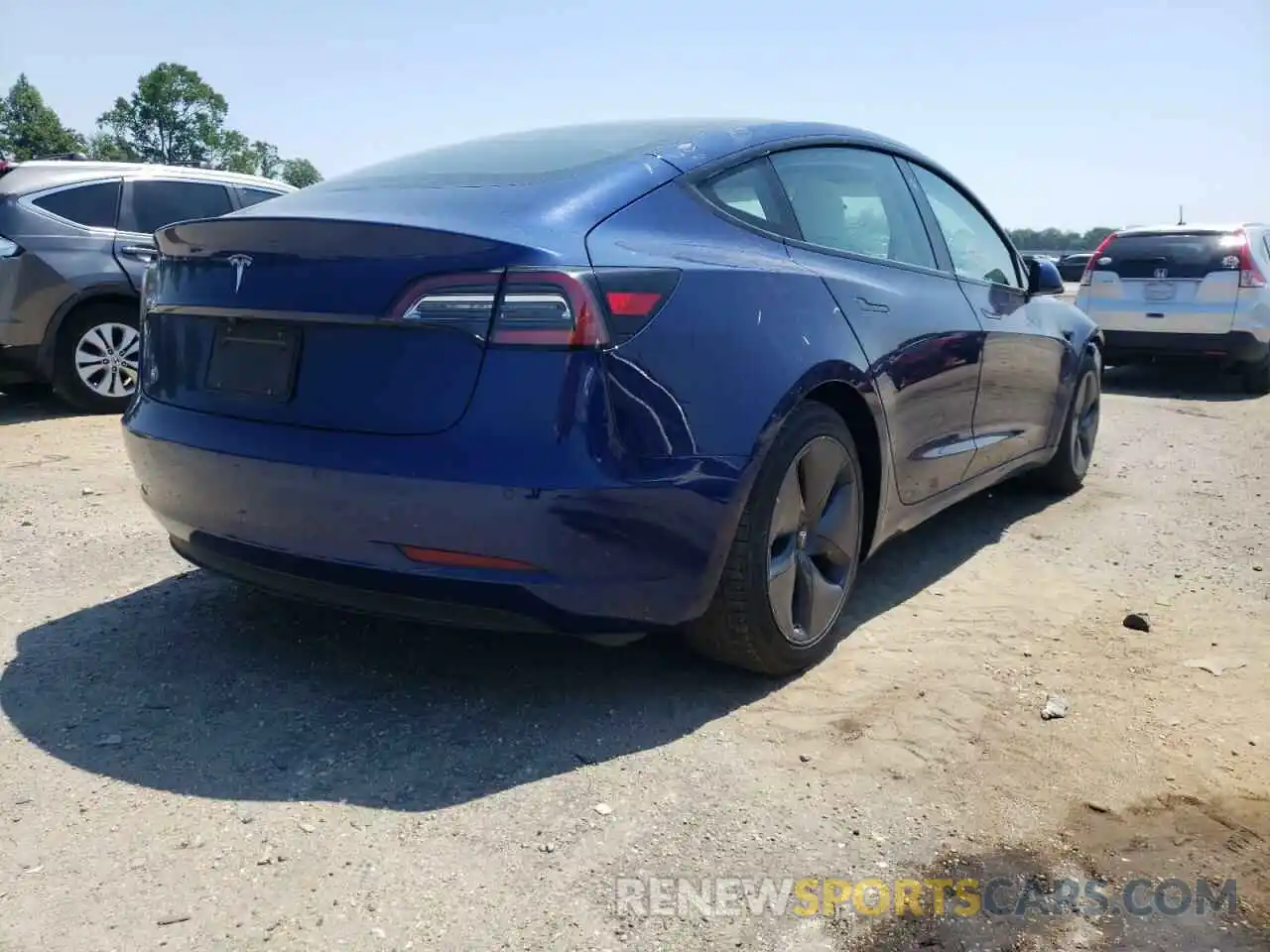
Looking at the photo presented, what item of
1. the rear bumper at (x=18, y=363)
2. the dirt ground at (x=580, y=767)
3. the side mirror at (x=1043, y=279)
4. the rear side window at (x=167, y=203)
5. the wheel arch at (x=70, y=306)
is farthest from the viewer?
the rear side window at (x=167, y=203)

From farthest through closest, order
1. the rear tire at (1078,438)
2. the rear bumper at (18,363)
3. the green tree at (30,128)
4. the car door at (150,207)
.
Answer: the green tree at (30,128), the car door at (150,207), the rear bumper at (18,363), the rear tire at (1078,438)

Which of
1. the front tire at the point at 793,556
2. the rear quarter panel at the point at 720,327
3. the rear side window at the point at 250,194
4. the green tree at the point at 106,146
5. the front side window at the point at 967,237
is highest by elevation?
the green tree at the point at 106,146

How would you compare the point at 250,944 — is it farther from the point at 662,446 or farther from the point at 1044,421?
the point at 1044,421

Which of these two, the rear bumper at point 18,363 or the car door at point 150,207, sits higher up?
the car door at point 150,207

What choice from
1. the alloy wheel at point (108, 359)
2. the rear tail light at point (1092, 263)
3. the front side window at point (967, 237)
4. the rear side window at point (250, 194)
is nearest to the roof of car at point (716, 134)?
the front side window at point (967, 237)

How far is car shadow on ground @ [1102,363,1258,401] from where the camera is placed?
33.4 feet

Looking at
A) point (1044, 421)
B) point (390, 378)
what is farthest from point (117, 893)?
point (1044, 421)

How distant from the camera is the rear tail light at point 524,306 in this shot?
2531 millimetres

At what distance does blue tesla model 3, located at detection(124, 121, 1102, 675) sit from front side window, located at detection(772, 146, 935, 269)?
2cm

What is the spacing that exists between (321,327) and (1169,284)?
377 inches

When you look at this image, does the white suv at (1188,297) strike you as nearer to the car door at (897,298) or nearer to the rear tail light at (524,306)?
the car door at (897,298)

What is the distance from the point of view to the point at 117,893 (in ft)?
7.11

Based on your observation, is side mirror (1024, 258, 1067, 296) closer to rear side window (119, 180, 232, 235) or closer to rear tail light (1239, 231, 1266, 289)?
rear side window (119, 180, 232, 235)

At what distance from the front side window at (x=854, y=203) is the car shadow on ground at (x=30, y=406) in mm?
5571
